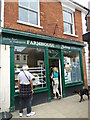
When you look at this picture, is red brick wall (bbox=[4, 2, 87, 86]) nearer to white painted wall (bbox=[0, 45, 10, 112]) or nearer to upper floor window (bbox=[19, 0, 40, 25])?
upper floor window (bbox=[19, 0, 40, 25])

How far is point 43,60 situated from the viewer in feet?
20.8

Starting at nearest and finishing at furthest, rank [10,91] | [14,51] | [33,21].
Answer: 1. [10,91]
2. [14,51]
3. [33,21]

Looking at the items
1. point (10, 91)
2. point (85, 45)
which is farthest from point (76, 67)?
point (10, 91)

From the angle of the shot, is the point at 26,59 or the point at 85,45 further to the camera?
the point at 85,45

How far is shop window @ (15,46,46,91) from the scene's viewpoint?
18.8ft

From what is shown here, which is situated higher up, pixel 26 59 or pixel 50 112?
pixel 26 59

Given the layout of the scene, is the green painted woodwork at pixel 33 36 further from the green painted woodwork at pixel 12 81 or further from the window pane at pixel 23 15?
the window pane at pixel 23 15

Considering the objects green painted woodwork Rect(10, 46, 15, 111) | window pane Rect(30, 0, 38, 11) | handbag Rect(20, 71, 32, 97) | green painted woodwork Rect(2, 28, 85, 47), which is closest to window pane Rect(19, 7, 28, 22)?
window pane Rect(30, 0, 38, 11)

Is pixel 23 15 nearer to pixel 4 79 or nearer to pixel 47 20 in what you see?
pixel 47 20

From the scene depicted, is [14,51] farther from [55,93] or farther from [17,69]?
[55,93]

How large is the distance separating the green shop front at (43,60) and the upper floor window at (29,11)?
3.62 feet

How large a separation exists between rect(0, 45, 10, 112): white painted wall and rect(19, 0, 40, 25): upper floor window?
7.06ft

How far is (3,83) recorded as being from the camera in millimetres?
4746

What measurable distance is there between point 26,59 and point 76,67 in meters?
4.16
